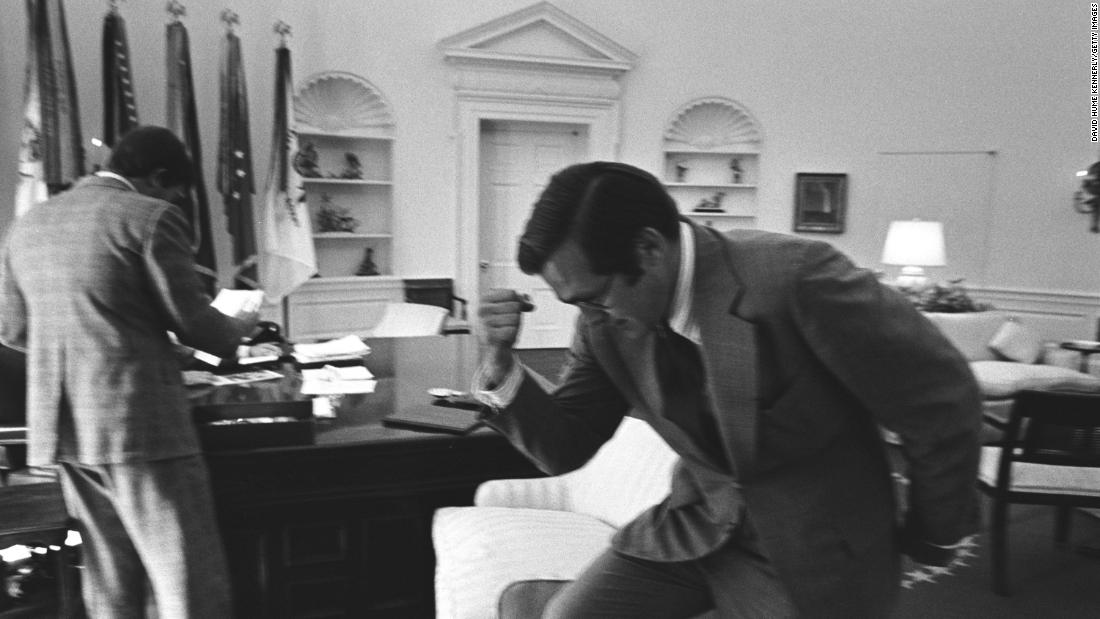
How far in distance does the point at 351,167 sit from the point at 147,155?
4523 mm

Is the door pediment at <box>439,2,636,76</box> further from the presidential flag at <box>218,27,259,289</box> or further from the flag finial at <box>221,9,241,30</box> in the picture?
the presidential flag at <box>218,27,259,289</box>

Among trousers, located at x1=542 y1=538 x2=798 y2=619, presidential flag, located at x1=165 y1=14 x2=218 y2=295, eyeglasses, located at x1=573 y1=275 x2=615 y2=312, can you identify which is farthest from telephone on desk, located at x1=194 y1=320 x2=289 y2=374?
presidential flag, located at x1=165 y1=14 x2=218 y2=295

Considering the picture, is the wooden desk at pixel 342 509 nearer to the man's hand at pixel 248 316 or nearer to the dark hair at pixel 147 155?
the man's hand at pixel 248 316

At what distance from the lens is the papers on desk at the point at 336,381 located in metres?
2.73

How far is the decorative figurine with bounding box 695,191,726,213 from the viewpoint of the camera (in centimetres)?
740

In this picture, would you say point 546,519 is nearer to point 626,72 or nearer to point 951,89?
point 626,72

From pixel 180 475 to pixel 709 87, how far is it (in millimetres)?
6303

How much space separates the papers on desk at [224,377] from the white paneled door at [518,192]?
4.18m

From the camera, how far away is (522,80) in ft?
21.9

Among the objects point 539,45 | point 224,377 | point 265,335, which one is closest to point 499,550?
point 224,377

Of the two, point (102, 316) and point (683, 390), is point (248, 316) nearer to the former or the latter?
point (102, 316)

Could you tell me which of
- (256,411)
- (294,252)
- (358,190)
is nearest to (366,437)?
(256,411)

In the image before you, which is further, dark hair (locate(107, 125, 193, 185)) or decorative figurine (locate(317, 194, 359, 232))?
decorative figurine (locate(317, 194, 359, 232))

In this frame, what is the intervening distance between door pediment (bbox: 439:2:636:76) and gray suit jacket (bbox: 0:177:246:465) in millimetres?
→ 4835
